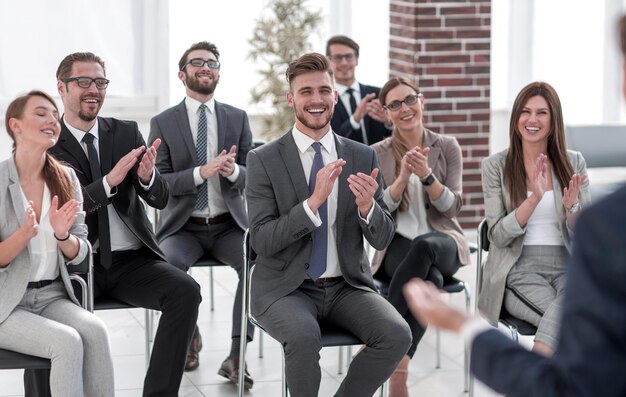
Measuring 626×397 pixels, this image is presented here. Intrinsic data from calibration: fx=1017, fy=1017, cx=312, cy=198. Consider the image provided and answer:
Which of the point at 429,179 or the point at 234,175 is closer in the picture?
the point at 429,179

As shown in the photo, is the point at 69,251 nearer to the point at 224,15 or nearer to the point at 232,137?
the point at 232,137

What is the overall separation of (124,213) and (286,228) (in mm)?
836

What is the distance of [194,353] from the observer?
466cm

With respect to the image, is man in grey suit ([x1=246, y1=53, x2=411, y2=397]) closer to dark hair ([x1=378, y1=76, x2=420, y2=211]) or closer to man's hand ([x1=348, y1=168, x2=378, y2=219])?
man's hand ([x1=348, y1=168, x2=378, y2=219])

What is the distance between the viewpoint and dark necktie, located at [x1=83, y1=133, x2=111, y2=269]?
3947 mm

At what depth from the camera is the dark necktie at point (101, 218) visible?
155 inches

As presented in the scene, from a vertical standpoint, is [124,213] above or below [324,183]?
below

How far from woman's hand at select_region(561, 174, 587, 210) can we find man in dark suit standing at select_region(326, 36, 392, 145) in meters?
1.62

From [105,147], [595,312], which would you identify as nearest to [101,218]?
[105,147]

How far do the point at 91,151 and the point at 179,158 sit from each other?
2.04 ft

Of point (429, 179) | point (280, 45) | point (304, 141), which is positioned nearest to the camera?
point (304, 141)

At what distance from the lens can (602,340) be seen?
140cm

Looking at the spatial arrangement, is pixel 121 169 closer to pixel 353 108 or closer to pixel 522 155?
pixel 522 155

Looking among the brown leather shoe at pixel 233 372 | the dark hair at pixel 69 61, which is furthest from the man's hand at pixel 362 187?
the dark hair at pixel 69 61
